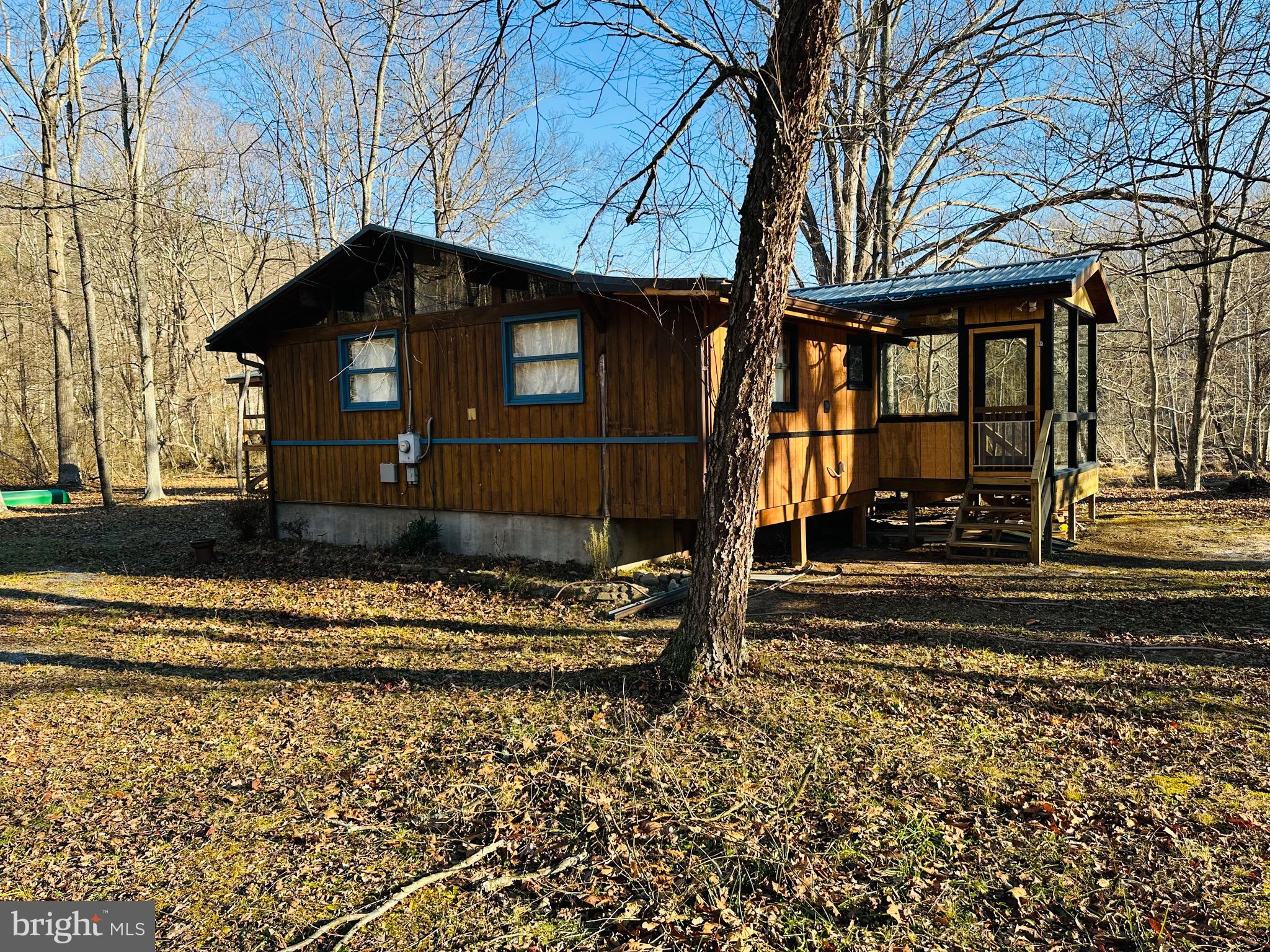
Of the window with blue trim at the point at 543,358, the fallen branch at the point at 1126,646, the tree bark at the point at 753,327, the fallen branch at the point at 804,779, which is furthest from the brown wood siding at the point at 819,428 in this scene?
the fallen branch at the point at 804,779

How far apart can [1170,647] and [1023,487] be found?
4.78m

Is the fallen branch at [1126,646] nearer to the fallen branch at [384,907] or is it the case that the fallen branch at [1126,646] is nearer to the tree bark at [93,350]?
the fallen branch at [384,907]

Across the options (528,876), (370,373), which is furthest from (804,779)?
(370,373)

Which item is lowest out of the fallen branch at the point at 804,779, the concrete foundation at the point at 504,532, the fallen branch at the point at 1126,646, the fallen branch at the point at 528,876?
the fallen branch at the point at 528,876

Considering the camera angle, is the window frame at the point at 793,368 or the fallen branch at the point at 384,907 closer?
the fallen branch at the point at 384,907

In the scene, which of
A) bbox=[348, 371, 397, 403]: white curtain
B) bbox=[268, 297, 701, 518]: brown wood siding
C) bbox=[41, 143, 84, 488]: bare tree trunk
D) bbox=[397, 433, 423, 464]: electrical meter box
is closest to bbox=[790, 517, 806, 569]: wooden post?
bbox=[268, 297, 701, 518]: brown wood siding

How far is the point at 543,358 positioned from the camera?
9633mm

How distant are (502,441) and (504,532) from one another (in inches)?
44.7

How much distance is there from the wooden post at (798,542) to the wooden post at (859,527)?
69.9 inches

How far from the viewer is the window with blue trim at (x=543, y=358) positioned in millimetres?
9414

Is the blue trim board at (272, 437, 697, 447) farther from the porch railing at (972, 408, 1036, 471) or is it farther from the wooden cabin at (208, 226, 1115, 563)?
the porch railing at (972, 408, 1036, 471)

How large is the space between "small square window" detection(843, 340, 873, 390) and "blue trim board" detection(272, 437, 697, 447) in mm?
3711

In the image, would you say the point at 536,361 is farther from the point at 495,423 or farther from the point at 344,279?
the point at 344,279

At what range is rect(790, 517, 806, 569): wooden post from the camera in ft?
33.3
